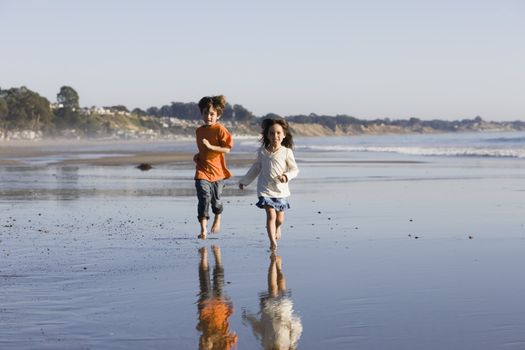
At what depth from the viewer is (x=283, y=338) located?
14.4 ft

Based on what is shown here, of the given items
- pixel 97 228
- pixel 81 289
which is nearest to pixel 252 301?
pixel 81 289

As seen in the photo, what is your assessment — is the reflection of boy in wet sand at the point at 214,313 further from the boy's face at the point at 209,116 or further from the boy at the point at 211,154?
the boy's face at the point at 209,116

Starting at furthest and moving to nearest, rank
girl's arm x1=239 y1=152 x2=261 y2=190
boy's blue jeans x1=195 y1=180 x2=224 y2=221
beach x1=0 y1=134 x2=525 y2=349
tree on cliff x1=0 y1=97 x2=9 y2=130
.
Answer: tree on cliff x1=0 y1=97 x2=9 y2=130, boy's blue jeans x1=195 y1=180 x2=224 y2=221, girl's arm x1=239 y1=152 x2=261 y2=190, beach x1=0 y1=134 x2=525 y2=349

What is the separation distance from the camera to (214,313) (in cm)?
504

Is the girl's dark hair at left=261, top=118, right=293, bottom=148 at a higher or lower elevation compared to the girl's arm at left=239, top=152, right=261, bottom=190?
higher

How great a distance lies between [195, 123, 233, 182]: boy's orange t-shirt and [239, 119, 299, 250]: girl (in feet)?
2.46

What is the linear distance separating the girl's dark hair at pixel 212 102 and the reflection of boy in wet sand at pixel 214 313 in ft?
8.88

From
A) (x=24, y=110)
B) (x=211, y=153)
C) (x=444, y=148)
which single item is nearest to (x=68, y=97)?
(x=24, y=110)

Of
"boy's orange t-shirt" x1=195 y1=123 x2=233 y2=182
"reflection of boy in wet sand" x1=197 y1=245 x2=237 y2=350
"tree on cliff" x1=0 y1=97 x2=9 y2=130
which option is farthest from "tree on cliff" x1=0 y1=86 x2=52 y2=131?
"reflection of boy in wet sand" x1=197 y1=245 x2=237 y2=350

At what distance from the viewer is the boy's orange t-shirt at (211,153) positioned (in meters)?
9.30

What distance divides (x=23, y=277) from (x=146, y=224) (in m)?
3.83

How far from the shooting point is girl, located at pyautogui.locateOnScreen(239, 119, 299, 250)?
27.6 ft

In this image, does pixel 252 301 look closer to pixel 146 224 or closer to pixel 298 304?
pixel 298 304

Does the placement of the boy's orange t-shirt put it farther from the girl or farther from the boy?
the girl
